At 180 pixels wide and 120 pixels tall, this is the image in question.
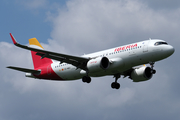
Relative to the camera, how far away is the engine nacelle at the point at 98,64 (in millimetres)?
43656

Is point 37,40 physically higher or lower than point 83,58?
higher

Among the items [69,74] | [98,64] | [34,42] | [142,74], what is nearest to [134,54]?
[98,64]

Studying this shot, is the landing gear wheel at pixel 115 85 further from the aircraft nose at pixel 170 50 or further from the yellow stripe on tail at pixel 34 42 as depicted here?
the yellow stripe on tail at pixel 34 42

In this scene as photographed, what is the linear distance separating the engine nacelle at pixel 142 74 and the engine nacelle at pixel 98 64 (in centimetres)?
766

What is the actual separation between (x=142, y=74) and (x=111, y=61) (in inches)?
302

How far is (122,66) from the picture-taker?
4344 cm

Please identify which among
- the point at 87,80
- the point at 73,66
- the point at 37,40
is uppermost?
the point at 37,40

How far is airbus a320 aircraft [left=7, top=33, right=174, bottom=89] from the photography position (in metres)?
42.3

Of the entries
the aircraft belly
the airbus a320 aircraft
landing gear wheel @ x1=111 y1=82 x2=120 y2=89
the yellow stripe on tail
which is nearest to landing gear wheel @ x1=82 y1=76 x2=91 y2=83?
the airbus a320 aircraft

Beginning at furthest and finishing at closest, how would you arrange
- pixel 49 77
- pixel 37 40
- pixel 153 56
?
pixel 37 40 < pixel 49 77 < pixel 153 56

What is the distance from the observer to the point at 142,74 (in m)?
49.6

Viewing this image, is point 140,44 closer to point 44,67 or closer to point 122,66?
→ point 122,66

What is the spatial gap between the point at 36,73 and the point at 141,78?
15.9 metres

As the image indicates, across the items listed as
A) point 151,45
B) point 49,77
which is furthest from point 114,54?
point 49,77
